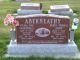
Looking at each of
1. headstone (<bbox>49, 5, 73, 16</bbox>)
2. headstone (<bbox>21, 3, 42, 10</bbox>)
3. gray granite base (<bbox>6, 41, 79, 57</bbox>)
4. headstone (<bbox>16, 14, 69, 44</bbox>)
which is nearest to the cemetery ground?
gray granite base (<bbox>6, 41, 79, 57</bbox>)

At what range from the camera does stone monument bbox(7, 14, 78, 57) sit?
1248 cm

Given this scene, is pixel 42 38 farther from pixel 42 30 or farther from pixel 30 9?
pixel 30 9

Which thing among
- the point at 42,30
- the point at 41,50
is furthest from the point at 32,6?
the point at 41,50

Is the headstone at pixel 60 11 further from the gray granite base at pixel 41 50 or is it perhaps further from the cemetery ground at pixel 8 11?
the gray granite base at pixel 41 50

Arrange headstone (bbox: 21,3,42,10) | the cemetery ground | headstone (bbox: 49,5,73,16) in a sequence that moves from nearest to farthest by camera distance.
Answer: the cemetery ground < headstone (bbox: 49,5,73,16) < headstone (bbox: 21,3,42,10)

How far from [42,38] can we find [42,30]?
267 mm

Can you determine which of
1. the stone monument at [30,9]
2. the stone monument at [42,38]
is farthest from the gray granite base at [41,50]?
the stone monument at [30,9]

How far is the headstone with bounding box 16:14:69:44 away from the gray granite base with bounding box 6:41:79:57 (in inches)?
6.9

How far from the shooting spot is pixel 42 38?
12.6m

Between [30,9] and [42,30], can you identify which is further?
[30,9]

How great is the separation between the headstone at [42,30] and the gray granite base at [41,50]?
176 mm

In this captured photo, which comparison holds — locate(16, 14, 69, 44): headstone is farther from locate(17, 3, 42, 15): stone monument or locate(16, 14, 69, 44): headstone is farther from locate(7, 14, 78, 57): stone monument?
locate(17, 3, 42, 15): stone monument

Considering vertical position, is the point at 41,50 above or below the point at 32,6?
above

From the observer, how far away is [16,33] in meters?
12.7
